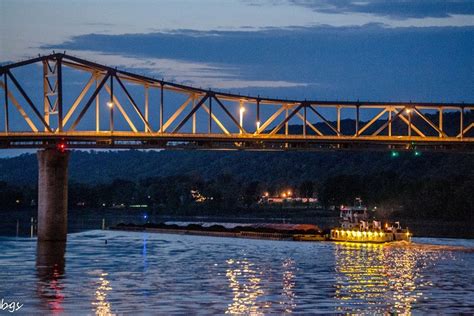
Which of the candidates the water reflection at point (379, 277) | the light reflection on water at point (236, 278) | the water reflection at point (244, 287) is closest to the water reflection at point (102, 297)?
the light reflection on water at point (236, 278)

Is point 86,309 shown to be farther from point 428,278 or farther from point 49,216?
point 49,216

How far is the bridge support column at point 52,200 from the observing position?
127438 mm

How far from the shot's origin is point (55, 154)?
13200 centimetres

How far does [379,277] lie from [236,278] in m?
10.3

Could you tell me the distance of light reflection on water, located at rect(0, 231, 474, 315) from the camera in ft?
206

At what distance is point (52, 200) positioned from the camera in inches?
5064

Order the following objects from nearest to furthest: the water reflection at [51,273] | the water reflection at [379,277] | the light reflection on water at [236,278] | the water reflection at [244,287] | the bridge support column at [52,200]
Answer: the water reflection at [244,287], the light reflection on water at [236,278], the water reflection at [51,273], the water reflection at [379,277], the bridge support column at [52,200]

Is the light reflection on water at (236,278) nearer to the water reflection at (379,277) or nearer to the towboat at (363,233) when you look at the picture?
the water reflection at (379,277)

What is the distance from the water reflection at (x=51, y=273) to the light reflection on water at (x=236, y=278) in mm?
66

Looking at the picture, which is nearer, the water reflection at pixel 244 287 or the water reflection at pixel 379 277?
the water reflection at pixel 244 287

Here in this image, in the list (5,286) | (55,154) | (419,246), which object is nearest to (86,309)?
(5,286)

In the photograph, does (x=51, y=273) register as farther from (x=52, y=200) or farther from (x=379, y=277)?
(x=52, y=200)

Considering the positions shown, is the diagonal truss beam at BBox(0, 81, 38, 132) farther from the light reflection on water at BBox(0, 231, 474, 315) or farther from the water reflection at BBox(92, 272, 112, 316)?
the water reflection at BBox(92, 272, 112, 316)

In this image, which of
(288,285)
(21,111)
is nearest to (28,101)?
(21,111)
